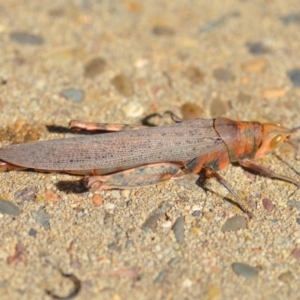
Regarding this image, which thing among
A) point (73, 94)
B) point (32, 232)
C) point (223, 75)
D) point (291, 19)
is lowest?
point (32, 232)

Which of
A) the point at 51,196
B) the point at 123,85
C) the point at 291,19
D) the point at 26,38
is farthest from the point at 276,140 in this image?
the point at 26,38

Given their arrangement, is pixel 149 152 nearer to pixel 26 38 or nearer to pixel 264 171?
pixel 264 171

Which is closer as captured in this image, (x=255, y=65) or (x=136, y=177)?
(x=136, y=177)

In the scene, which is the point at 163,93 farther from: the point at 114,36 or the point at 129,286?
the point at 129,286

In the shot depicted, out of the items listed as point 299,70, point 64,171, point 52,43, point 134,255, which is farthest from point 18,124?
point 299,70

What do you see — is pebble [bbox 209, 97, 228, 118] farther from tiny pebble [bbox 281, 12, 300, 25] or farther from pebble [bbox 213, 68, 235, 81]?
tiny pebble [bbox 281, 12, 300, 25]

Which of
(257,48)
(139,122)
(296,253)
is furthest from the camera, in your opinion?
(257,48)

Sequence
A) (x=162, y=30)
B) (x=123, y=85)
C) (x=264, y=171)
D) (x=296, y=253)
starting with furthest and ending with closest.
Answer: (x=162, y=30)
(x=123, y=85)
(x=264, y=171)
(x=296, y=253)

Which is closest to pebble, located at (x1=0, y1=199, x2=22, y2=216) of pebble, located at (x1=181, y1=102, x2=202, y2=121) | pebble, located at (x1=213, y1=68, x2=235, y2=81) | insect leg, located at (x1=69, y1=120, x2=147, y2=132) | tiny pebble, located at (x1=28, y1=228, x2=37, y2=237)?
tiny pebble, located at (x1=28, y1=228, x2=37, y2=237)
